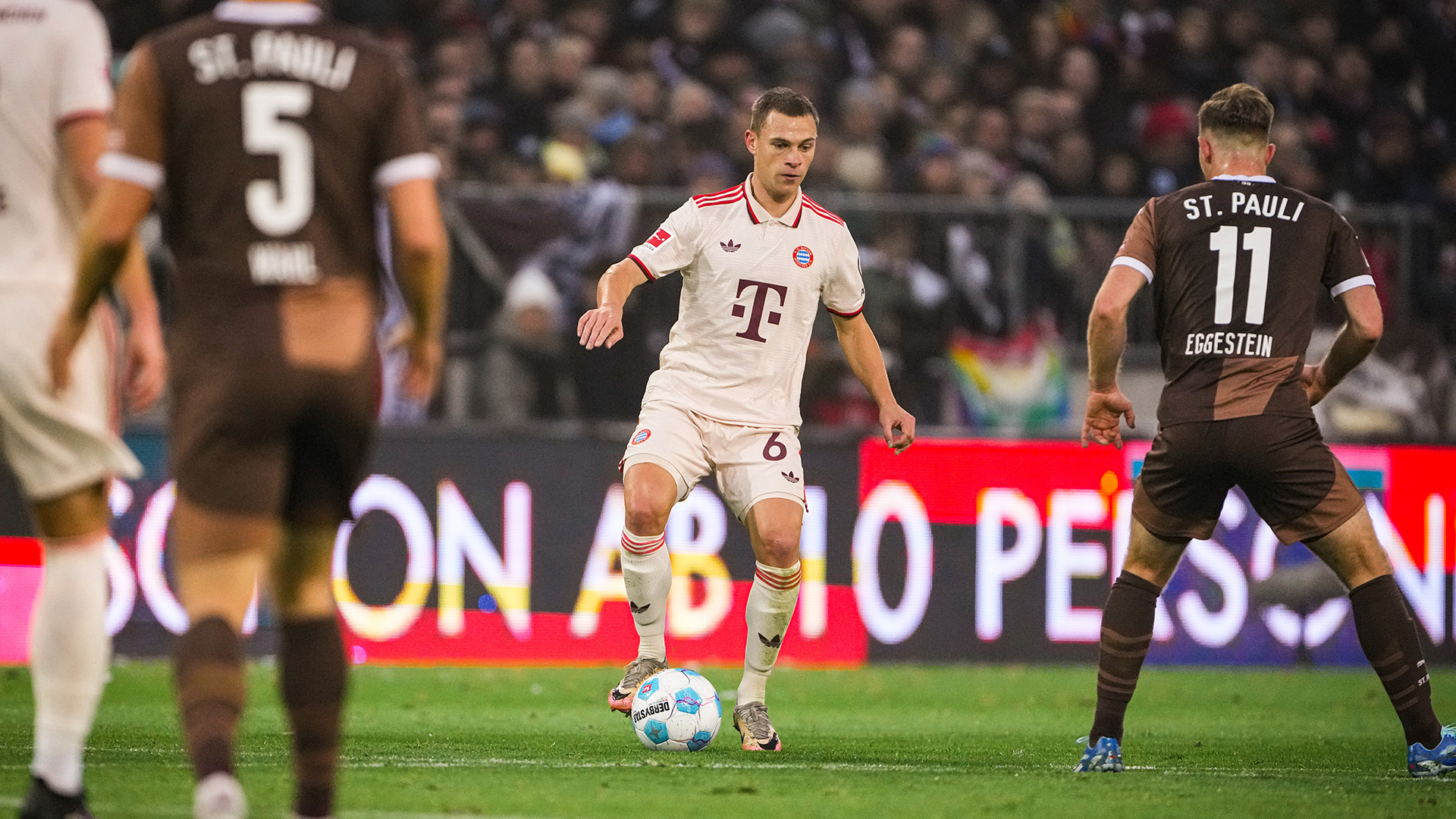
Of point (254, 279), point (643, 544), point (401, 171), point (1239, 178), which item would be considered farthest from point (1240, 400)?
point (254, 279)

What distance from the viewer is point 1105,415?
643 centimetres

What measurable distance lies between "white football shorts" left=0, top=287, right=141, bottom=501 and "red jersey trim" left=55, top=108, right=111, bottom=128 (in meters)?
0.44

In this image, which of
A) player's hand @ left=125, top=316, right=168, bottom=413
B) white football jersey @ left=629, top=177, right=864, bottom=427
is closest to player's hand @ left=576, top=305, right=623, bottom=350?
white football jersey @ left=629, top=177, right=864, bottom=427

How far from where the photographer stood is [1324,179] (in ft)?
47.6

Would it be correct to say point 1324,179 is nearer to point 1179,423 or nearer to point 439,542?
point 439,542

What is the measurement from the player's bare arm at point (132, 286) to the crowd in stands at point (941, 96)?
268 inches

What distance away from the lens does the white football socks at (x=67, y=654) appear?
15.3 feet

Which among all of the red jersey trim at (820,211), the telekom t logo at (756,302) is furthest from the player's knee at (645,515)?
the red jersey trim at (820,211)

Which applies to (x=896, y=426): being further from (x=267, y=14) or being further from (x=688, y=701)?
(x=267, y=14)

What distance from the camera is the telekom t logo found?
7488 millimetres

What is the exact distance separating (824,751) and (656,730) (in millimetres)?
737

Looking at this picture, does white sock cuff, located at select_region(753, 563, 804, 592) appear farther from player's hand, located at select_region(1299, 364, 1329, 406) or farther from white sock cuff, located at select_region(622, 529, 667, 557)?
player's hand, located at select_region(1299, 364, 1329, 406)

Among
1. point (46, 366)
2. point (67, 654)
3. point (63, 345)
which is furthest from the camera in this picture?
point (67, 654)

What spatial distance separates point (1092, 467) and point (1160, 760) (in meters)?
4.47
